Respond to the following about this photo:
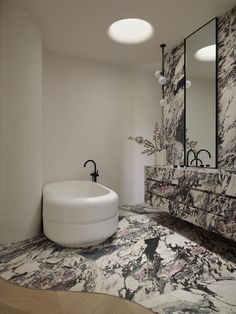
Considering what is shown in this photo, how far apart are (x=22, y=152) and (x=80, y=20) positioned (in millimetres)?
1639

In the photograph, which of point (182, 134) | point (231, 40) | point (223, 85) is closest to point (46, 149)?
point (182, 134)

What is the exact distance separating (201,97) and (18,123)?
2230 millimetres

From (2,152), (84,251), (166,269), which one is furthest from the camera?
(2,152)

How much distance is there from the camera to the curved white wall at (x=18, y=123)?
2.23 metres

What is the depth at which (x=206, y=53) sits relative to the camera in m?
2.69

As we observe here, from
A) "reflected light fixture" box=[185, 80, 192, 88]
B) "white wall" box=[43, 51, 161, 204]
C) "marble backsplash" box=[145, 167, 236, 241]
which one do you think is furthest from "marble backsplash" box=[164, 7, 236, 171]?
"white wall" box=[43, 51, 161, 204]

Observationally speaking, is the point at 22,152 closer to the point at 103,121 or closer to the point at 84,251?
the point at 84,251

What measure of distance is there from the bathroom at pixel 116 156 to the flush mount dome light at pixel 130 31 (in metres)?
0.09

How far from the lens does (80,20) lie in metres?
2.46

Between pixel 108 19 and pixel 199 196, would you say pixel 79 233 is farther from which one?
pixel 108 19

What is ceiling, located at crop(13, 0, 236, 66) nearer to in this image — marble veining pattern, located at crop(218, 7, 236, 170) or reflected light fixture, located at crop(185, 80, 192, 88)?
marble veining pattern, located at crop(218, 7, 236, 170)

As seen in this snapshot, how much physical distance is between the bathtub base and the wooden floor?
0.59 meters

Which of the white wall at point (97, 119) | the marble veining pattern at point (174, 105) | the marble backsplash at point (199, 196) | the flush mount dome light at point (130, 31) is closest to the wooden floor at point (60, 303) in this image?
the marble backsplash at point (199, 196)

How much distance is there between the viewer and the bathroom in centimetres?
156
